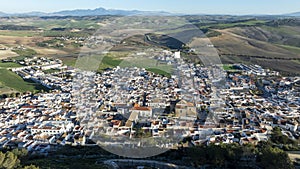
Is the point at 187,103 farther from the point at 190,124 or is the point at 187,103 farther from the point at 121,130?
the point at 121,130

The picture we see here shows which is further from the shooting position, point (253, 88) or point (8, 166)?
point (253, 88)

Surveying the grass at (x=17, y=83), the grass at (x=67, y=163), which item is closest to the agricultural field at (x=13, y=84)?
the grass at (x=17, y=83)

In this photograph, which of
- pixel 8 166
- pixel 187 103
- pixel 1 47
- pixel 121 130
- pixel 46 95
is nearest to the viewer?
pixel 8 166

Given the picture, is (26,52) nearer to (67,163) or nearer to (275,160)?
(67,163)

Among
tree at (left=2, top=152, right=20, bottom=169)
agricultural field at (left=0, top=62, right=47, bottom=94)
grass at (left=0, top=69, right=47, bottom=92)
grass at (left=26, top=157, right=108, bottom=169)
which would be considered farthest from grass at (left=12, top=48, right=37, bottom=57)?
tree at (left=2, top=152, right=20, bottom=169)

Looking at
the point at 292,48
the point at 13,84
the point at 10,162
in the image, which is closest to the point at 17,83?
the point at 13,84

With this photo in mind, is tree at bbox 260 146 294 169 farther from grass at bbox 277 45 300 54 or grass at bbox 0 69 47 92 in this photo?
grass at bbox 277 45 300 54

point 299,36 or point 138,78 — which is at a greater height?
point 299,36

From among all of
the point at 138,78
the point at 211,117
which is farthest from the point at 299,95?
the point at 138,78
